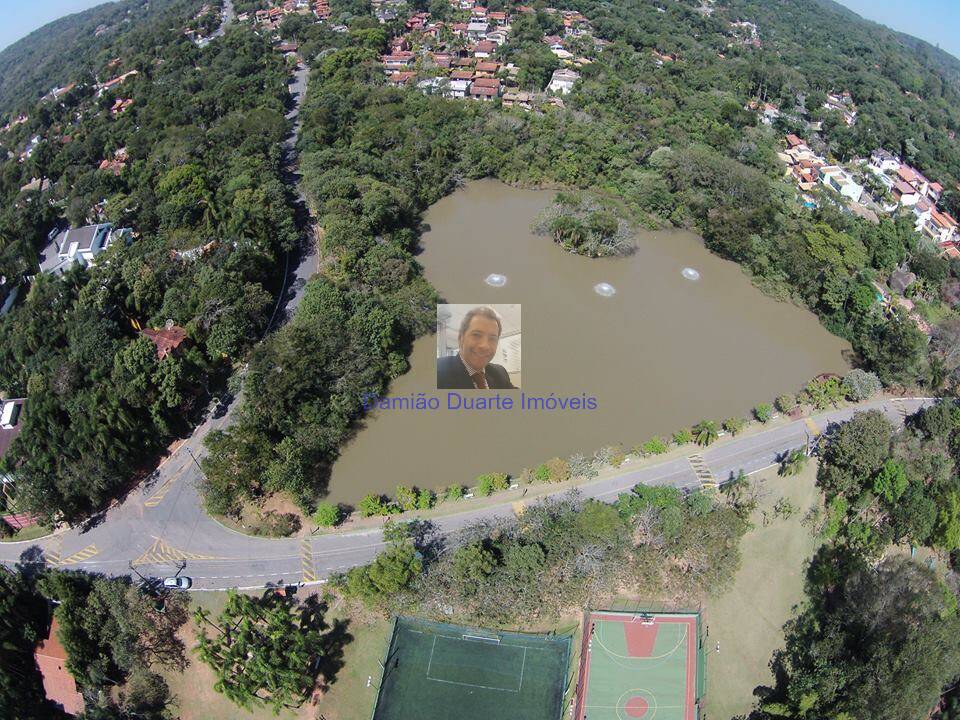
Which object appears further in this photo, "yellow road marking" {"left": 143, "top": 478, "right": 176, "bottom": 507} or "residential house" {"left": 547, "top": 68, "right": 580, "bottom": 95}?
"residential house" {"left": 547, "top": 68, "right": 580, "bottom": 95}

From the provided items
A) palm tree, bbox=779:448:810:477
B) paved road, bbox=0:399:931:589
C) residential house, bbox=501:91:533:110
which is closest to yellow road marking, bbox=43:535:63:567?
paved road, bbox=0:399:931:589

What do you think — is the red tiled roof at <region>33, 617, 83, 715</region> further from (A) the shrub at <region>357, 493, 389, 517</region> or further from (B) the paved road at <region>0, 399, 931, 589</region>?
(A) the shrub at <region>357, 493, 389, 517</region>

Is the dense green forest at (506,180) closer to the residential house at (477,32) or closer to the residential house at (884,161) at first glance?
the residential house at (884,161)

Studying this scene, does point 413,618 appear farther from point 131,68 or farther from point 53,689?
point 131,68

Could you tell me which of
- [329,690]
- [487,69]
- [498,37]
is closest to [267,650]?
[329,690]

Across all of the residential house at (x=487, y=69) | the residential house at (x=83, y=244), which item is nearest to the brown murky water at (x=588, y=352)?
the residential house at (x=83, y=244)

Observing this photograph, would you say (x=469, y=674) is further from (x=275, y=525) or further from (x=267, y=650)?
(x=275, y=525)

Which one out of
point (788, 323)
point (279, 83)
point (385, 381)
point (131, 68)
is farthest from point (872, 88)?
point (131, 68)
